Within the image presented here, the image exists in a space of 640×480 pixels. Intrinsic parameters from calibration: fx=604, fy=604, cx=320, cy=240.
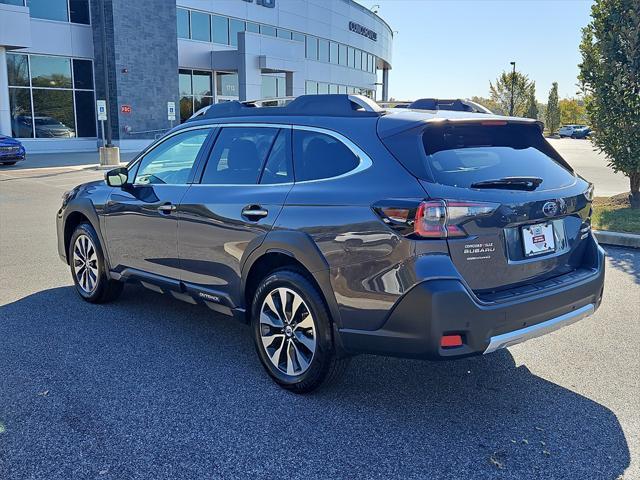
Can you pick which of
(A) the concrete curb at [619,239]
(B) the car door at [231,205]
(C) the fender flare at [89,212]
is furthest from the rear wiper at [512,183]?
(A) the concrete curb at [619,239]

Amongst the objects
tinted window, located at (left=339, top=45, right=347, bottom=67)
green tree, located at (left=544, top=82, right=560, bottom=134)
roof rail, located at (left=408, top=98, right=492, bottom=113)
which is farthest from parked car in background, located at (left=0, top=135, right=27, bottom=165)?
green tree, located at (left=544, top=82, right=560, bottom=134)

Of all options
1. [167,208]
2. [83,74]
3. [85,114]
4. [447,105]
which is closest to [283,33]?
[83,74]

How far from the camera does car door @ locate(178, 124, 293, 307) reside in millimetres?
4043

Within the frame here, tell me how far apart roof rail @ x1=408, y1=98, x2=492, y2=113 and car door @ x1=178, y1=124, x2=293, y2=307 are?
1178mm

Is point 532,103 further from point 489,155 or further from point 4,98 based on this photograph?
point 489,155

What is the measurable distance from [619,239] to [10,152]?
20.9m

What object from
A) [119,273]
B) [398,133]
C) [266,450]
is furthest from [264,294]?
[119,273]

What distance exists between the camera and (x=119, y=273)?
17.8 feet

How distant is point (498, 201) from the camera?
Result: 3.40 meters

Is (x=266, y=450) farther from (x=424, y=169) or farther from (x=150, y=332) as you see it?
(x=150, y=332)

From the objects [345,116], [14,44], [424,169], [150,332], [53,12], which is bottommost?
[150,332]

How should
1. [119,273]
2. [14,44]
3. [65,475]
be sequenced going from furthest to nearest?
[14,44] < [119,273] < [65,475]

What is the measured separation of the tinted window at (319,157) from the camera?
3725mm

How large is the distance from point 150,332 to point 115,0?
28.8 metres
